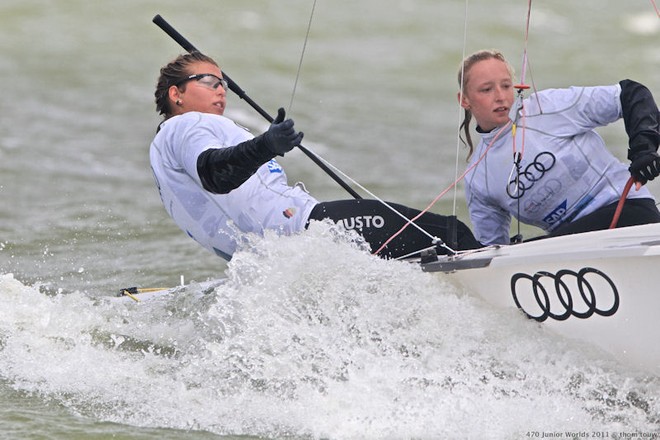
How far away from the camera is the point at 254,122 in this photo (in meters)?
9.81

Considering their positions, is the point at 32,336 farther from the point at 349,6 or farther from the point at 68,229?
the point at 349,6

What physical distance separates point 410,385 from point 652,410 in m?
0.60

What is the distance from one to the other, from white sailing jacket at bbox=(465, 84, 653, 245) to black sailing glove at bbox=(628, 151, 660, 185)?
0.92 feet

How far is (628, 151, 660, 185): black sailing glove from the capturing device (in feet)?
9.77

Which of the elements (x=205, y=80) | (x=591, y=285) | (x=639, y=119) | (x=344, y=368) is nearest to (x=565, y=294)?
(x=591, y=285)

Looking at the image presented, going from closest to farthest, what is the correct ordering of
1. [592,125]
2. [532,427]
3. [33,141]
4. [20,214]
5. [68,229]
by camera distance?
[532,427], [592,125], [68,229], [20,214], [33,141]

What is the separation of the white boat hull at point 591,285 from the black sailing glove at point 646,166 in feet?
1.25

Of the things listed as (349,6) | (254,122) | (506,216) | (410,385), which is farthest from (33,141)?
(410,385)

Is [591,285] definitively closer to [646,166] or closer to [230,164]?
[646,166]

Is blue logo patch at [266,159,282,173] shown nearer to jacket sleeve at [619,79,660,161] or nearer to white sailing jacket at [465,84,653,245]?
white sailing jacket at [465,84,653,245]

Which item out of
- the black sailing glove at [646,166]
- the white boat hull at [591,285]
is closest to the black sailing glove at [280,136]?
the white boat hull at [591,285]

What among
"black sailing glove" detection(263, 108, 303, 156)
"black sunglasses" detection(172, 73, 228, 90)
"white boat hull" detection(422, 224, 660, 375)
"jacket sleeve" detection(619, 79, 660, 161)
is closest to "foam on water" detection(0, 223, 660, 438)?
"white boat hull" detection(422, 224, 660, 375)

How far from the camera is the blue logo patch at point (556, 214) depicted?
10.9 feet

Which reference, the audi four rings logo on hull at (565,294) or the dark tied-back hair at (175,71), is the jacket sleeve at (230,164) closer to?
the dark tied-back hair at (175,71)
